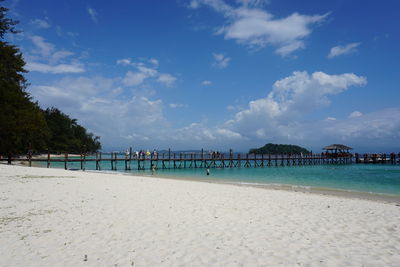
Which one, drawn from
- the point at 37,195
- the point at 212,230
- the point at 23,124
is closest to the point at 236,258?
the point at 212,230

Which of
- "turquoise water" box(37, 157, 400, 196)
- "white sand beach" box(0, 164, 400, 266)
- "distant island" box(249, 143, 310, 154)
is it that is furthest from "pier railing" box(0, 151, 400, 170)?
"distant island" box(249, 143, 310, 154)

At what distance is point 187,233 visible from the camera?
20.9 feet

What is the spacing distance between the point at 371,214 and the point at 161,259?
7406 millimetres

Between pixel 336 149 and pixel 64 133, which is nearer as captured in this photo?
pixel 336 149

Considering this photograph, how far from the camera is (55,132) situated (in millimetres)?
77688

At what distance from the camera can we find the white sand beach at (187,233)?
4895 mm

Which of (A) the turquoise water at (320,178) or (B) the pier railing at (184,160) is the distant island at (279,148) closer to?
(B) the pier railing at (184,160)

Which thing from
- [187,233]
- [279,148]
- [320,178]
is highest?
[279,148]

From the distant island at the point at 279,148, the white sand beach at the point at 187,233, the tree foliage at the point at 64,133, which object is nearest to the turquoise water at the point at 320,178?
the white sand beach at the point at 187,233

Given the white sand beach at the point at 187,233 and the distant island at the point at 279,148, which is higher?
the distant island at the point at 279,148

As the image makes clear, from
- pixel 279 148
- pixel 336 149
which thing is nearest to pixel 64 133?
pixel 336 149

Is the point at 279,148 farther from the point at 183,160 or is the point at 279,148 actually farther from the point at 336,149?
the point at 183,160

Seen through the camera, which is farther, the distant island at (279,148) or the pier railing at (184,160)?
the distant island at (279,148)

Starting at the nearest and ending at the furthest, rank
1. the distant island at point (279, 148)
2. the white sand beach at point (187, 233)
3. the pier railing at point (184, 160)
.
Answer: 1. the white sand beach at point (187, 233)
2. the pier railing at point (184, 160)
3. the distant island at point (279, 148)
